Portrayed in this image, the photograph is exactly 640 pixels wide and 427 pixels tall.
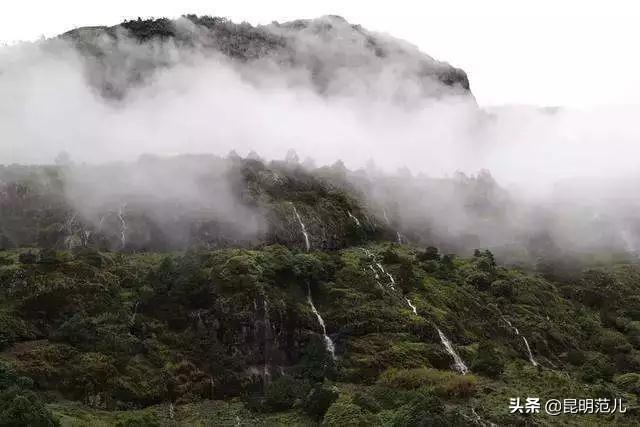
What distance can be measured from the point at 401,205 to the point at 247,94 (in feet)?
280

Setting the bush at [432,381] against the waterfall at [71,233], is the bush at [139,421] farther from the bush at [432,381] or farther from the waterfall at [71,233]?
the waterfall at [71,233]

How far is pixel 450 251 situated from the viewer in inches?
3713

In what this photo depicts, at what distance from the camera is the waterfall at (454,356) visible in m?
52.1

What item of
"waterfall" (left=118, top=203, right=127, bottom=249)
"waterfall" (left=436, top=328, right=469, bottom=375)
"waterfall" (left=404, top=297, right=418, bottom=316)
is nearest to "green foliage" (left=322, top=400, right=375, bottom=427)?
"waterfall" (left=436, top=328, right=469, bottom=375)

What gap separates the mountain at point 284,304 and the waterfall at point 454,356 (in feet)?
0.95

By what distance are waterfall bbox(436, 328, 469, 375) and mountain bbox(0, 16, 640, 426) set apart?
0.95 feet

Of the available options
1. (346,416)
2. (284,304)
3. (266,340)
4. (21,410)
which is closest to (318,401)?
(346,416)

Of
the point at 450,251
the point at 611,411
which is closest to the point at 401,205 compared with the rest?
the point at 450,251

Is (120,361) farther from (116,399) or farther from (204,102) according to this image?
(204,102)

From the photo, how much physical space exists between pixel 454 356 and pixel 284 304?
15301 mm

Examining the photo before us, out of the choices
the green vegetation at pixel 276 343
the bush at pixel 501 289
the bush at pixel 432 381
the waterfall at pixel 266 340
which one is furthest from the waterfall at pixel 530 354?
the waterfall at pixel 266 340

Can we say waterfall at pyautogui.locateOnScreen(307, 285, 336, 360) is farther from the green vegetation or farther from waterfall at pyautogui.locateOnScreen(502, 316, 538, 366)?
waterfall at pyautogui.locateOnScreen(502, 316, 538, 366)

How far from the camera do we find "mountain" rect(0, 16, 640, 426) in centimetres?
4322

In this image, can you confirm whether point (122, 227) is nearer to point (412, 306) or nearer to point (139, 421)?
point (412, 306)
